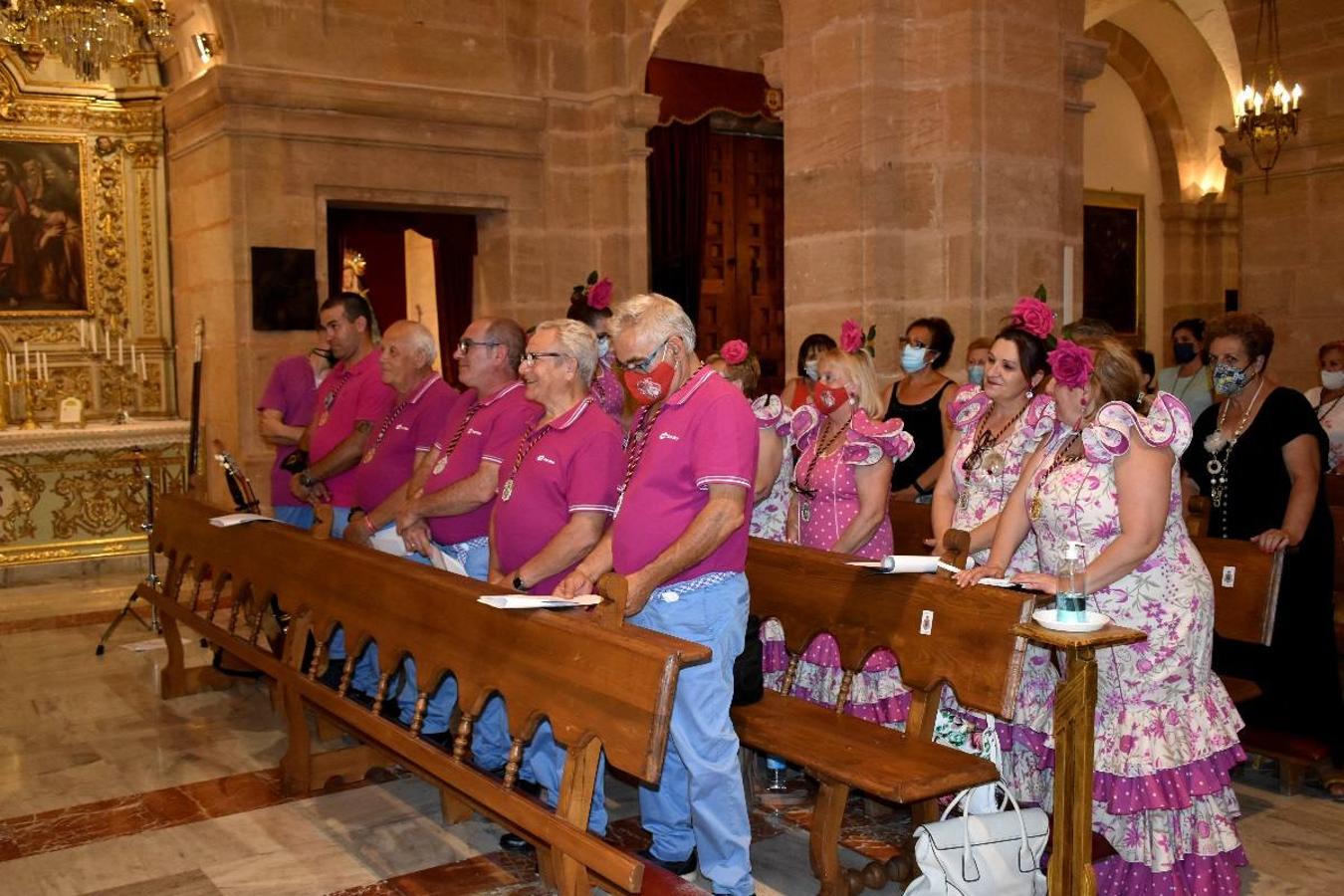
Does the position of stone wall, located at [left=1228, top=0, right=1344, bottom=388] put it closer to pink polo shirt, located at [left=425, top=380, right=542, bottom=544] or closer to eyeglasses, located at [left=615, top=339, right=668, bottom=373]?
pink polo shirt, located at [left=425, top=380, right=542, bottom=544]

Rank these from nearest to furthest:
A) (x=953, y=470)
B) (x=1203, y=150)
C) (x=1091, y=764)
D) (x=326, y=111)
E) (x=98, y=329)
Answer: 1. (x=1091, y=764)
2. (x=953, y=470)
3. (x=326, y=111)
4. (x=98, y=329)
5. (x=1203, y=150)

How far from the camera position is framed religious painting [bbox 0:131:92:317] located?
9.53 meters

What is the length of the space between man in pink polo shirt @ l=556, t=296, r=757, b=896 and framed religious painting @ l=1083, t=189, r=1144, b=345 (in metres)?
11.8

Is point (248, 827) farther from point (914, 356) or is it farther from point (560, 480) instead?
point (914, 356)

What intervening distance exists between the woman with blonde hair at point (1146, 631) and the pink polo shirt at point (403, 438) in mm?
2661

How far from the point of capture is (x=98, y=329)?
9.97m

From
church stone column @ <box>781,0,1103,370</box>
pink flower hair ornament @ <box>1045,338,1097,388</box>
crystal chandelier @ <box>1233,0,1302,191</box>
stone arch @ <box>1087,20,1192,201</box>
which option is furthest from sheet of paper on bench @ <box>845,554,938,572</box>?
stone arch @ <box>1087,20,1192,201</box>

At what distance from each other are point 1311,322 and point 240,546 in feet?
26.7

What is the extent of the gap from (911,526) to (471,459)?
182cm

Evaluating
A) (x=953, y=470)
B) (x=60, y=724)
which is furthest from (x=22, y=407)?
(x=953, y=470)

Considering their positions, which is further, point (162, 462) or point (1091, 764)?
point (162, 462)

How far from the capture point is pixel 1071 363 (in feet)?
11.6

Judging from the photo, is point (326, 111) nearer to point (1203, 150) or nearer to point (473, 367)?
point (473, 367)

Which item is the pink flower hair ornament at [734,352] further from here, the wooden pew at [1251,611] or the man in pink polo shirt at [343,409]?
the wooden pew at [1251,611]
